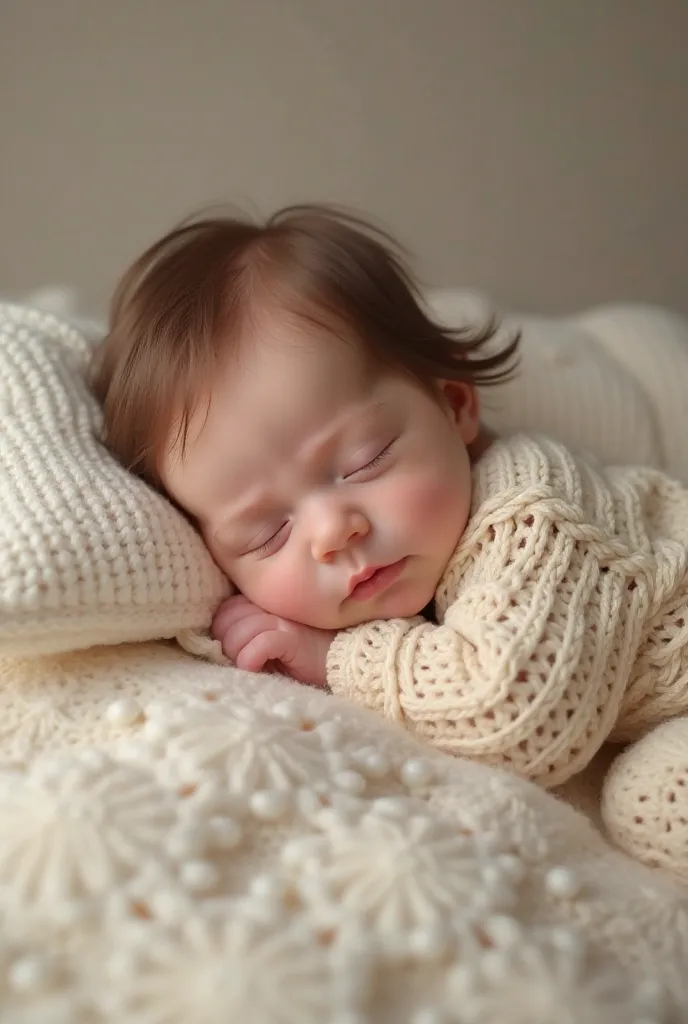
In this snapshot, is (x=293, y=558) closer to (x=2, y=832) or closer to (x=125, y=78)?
(x=2, y=832)

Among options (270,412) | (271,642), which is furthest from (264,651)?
(270,412)

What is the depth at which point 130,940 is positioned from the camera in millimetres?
516

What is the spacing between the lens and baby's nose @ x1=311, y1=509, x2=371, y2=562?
0.83 meters

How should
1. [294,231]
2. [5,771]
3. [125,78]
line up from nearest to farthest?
1. [5,771]
2. [294,231]
3. [125,78]

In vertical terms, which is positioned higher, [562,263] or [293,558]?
[562,263]

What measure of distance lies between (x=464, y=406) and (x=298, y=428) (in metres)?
0.23

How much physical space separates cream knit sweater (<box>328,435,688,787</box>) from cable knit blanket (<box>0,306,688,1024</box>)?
4 cm

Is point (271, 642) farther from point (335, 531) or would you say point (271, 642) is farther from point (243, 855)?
point (243, 855)

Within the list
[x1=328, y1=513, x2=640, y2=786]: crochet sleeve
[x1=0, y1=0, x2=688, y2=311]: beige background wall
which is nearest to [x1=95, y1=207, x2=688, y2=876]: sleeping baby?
[x1=328, y1=513, x2=640, y2=786]: crochet sleeve

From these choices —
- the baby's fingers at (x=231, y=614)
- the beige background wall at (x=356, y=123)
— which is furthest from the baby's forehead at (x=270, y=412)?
the beige background wall at (x=356, y=123)

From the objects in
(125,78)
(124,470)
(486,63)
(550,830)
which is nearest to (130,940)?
(550,830)

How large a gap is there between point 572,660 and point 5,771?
44 centimetres

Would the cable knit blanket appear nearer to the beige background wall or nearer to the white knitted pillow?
the white knitted pillow

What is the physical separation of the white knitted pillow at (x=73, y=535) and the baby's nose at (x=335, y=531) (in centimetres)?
13
